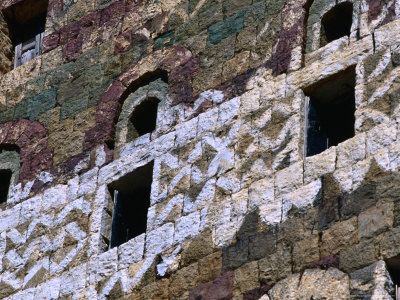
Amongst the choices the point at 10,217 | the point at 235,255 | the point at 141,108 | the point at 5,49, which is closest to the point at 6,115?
the point at 5,49

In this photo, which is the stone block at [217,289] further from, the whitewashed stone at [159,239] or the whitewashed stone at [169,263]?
the whitewashed stone at [159,239]

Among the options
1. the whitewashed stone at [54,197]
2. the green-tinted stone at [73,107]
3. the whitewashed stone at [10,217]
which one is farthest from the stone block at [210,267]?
the green-tinted stone at [73,107]

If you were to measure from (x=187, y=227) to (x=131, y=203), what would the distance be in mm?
1252

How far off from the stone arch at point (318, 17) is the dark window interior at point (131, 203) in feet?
5.82

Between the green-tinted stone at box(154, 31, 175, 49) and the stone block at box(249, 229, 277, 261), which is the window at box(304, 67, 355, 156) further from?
the green-tinted stone at box(154, 31, 175, 49)

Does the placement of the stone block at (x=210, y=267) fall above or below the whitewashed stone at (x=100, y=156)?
below

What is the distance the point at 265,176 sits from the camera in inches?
487

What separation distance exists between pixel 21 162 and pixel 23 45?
6.57 feet

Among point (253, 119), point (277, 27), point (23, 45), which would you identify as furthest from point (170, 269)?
point (23, 45)

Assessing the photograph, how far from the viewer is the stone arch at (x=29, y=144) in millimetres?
14703

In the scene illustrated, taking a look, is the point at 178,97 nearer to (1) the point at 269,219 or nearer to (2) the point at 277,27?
(2) the point at 277,27

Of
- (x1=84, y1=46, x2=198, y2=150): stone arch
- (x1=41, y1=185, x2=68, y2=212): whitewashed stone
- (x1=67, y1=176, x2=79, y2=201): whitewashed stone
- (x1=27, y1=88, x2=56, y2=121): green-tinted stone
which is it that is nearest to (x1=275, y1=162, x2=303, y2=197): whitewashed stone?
(x1=84, y1=46, x2=198, y2=150): stone arch

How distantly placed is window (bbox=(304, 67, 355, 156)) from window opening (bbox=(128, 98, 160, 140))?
6.28 feet

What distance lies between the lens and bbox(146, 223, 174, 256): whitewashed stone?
1273 cm
